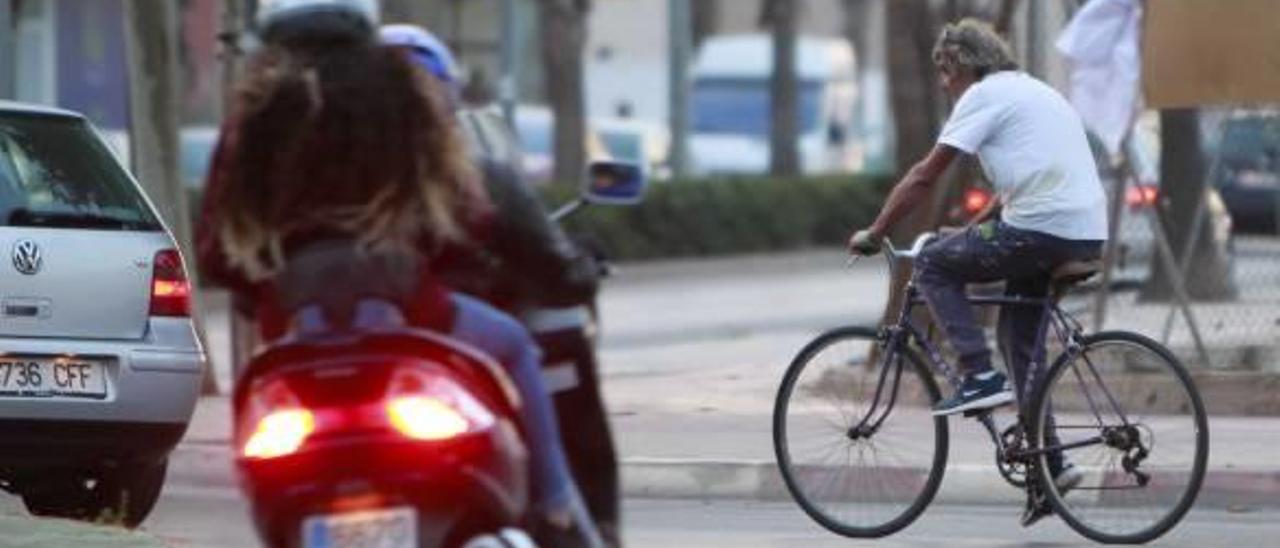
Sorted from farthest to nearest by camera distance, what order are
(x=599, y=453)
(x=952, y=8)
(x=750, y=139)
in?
(x=750, y=139) < (x=952, y=8) < (x=599, y=453)

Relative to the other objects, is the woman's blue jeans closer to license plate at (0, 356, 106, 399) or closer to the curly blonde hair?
the curly blonde hair

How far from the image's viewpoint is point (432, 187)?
5.56m

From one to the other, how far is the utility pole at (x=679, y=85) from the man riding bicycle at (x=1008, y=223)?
85.5 ft

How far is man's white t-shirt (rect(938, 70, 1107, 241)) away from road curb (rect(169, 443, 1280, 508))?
4.14 ft

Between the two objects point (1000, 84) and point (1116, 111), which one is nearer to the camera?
point (1000, 84)

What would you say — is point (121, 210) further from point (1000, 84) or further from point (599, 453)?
point (599, 453)

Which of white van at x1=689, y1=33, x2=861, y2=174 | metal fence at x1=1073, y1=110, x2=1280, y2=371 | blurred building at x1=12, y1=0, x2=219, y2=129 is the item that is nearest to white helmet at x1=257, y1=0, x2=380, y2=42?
metal fence at x1=1073, y1=110, x2=1280, y2=371

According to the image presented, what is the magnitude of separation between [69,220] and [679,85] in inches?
1024

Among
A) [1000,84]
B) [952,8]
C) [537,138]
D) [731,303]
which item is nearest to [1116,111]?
[952,8]

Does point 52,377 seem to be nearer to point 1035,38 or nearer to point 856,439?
point 856,439

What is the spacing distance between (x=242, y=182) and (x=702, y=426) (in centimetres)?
809

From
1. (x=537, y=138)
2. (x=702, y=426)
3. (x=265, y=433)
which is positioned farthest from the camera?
(x=537, y=138)

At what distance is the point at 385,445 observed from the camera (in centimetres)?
531

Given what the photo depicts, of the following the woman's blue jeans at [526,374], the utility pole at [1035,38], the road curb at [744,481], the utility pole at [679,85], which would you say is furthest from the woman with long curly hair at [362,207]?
the utility pole at [679,85]
